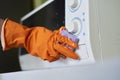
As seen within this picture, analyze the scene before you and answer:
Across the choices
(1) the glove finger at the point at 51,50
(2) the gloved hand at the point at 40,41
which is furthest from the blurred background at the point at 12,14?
(1) the glove finger at the point at 51,50

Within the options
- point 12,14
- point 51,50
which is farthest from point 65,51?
point 12,14

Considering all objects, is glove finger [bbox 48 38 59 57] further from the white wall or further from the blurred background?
the blurred background

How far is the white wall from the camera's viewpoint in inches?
38.4

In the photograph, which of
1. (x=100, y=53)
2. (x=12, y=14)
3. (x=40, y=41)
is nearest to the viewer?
(x=100, y=53)

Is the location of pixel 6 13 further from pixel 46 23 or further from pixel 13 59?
pixel 46 23

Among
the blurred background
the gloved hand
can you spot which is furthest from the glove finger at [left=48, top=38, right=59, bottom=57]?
the blurred background

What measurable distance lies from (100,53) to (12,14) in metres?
1.23

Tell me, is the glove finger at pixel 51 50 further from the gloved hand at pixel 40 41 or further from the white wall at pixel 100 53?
the white wall at pixel 100 53

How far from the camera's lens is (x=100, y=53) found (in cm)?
98

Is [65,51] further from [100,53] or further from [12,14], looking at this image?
[12,14]

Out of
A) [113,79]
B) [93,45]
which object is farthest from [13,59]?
[93,45]

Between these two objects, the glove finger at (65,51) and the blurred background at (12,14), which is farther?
the blurred background at (12,14)

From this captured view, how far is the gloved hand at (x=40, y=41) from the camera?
1.00 m

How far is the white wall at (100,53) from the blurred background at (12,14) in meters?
0.78
